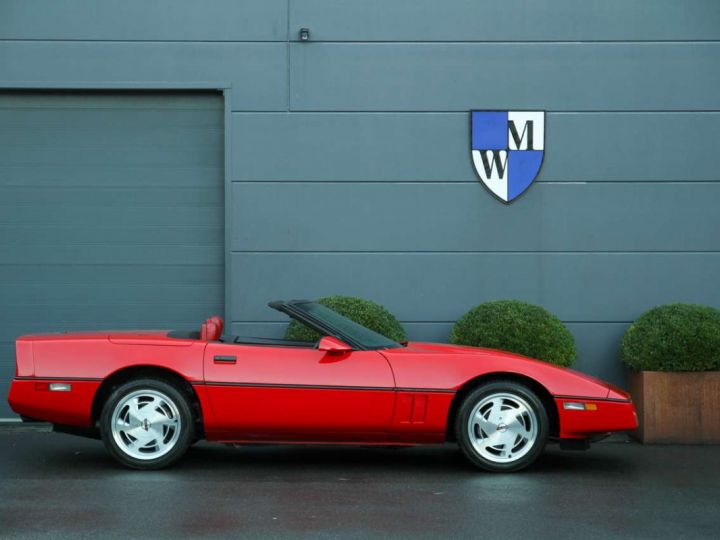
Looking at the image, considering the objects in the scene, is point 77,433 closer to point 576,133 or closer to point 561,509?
point 561,509

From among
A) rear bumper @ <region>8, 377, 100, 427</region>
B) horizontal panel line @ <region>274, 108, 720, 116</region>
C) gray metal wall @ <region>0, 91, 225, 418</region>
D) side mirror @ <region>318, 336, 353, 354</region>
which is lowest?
rear bumper @ <region>8, 377, 100, 427</region>

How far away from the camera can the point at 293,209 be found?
11.0 meters

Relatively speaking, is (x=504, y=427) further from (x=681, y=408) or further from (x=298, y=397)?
(x=681, y=408)

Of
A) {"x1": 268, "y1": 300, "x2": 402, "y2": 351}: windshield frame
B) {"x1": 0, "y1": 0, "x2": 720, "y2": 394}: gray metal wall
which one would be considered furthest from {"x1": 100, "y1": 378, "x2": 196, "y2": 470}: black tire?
{"x1": 0, "y1": 0, "x2": 720, "y2": 394}: gray metal wall

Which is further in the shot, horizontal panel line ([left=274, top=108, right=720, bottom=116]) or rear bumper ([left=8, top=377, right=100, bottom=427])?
horizontal panel line ([left=274, top=108, right=720, bottom=116])

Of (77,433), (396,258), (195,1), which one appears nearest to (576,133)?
(396,258)

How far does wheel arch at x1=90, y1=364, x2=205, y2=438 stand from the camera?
24.9ft

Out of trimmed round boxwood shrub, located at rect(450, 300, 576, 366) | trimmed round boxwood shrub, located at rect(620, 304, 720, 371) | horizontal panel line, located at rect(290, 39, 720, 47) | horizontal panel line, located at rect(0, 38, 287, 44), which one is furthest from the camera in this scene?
horizontal panel line, located at rect(290, 39, 720, 47)

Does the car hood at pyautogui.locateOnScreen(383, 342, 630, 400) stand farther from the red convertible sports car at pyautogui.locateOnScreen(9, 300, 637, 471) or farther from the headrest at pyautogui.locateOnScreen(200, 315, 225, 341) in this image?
the headrest at pyautogui.locateOnScreen(200, 315, 225, 341)

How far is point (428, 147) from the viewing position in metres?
11.1

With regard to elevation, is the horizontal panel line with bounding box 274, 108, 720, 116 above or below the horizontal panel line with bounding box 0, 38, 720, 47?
below

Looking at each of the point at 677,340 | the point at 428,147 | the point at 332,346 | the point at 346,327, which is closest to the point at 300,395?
the point at 332,346

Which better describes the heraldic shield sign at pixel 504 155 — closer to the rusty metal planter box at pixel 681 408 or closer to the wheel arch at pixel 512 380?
the rusty metal planter box at pixel 681 408

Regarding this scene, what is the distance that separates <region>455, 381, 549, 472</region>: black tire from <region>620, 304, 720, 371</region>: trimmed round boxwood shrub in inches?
98.5
